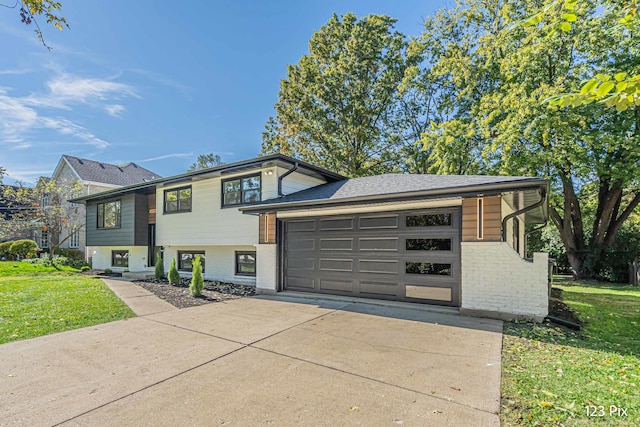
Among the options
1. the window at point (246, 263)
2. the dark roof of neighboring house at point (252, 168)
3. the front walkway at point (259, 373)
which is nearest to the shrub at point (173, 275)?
the window at point (246, 263)

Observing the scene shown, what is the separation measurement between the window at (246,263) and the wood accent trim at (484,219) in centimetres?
774

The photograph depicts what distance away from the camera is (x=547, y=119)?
39.4 feet

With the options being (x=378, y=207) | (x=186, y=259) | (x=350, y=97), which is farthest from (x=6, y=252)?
(x=378, y=207)

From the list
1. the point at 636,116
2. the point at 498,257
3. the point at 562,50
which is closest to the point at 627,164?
the point at 636,116

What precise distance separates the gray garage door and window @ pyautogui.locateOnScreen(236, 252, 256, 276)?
2425 mm

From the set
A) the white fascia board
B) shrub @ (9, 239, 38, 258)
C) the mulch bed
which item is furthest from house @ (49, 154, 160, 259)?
the white fascia board

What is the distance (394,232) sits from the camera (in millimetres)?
7891

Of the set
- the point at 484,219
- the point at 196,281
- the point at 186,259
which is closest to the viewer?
the point at 484,219

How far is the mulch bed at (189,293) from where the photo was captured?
8.64 meters

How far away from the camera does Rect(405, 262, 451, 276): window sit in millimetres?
7172

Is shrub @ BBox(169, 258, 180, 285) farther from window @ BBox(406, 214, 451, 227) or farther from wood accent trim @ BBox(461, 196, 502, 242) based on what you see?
wood accent trim @ BBox(461, 196, 502, 242)

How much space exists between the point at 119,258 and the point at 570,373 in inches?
768

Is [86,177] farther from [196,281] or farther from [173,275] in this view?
[196,281]

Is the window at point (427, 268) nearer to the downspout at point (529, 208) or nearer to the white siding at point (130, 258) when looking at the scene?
the downspout at point (529, 208)
